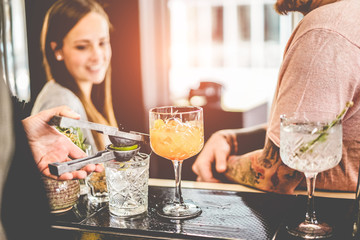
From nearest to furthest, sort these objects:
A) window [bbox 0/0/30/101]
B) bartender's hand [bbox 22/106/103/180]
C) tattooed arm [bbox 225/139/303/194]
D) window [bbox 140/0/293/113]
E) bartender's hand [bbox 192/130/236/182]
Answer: bartender's hand [bbox 22/106/103/180] → tattooed arm [bbox 225/139/303/194] → bartender's hand [bbox 192/130/236/182] → window [bbox 0/0/30/101] → window [bbox 140/0/293/113]

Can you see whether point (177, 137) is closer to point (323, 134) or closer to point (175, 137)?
point (175, 137)

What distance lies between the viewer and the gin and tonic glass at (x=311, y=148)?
113cm

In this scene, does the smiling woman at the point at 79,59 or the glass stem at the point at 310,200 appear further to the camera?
the smiling woman at the point at 79,59

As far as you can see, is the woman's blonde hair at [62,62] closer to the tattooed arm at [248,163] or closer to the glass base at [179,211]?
the tattooed arm at [248,163]

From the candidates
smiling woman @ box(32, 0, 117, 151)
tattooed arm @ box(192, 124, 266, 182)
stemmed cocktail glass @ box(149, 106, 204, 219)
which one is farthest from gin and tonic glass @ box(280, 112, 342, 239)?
smiling woman @ box(32, 0, 117, 151)

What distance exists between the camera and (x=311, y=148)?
113 cm

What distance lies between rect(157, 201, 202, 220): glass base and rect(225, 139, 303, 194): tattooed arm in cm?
46

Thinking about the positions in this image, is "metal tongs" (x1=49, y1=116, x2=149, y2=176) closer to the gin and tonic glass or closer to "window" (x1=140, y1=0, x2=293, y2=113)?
the gin and tonic glass

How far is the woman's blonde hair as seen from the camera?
10.3 feet

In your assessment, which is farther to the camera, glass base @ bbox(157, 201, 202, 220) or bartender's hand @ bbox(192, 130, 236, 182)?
bartender's hand @ bbox(192, 130, 236, 182)

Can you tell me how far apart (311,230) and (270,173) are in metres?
0.58

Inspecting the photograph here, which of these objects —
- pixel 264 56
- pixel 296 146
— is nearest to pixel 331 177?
pixel 296 146

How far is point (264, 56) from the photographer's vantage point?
13.5ft

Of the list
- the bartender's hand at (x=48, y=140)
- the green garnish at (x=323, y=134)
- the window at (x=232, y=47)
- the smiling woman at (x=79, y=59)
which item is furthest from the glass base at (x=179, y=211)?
the window at (x=232, y=47)
